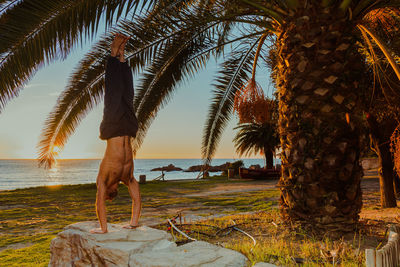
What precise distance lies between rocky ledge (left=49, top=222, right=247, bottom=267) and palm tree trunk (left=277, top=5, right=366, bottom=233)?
1755 mm

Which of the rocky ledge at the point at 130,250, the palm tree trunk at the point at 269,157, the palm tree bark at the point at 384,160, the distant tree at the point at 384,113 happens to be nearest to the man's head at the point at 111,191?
the rocky ledge at the point at 130,250

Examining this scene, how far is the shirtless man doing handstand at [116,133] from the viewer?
3.44 meters

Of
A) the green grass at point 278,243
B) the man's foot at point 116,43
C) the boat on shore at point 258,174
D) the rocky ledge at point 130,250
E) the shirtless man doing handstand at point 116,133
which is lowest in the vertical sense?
the boat on shore at point 258,174

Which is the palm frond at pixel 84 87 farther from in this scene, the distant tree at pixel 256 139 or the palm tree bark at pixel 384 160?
the distant tree at pixel 256 139

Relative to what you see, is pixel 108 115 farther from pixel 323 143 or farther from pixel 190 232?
pixel 323 143

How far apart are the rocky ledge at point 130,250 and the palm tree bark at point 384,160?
6385 mm

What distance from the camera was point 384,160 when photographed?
8039 millimetres

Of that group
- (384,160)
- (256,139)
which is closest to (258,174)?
(256,139)

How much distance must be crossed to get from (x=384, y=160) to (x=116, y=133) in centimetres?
712

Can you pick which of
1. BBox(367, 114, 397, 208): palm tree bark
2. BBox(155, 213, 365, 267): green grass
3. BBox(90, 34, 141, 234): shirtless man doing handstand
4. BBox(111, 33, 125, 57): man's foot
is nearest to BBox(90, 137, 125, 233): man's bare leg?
BBox(90, 34, 141, 234): shirtless man doing handstand

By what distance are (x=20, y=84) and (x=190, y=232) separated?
10.5 ft

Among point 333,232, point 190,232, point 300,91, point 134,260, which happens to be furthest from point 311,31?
point 134,260

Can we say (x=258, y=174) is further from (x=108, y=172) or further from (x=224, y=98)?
(x=108, y=172)

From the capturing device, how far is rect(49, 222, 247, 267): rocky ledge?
2.77 m
